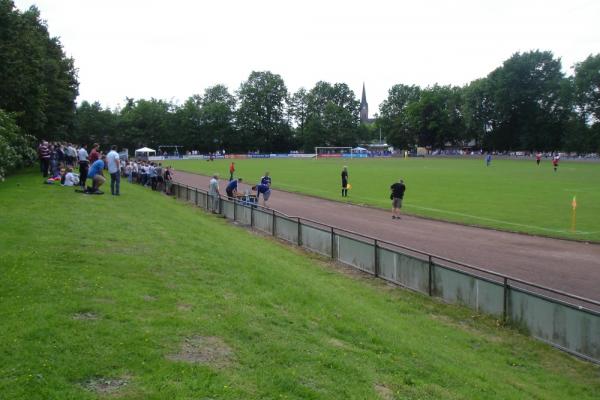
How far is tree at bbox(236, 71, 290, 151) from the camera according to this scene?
432ft

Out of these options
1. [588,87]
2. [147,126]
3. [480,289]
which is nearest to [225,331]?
[480,289]

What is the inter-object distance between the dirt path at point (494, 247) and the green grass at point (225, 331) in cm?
392

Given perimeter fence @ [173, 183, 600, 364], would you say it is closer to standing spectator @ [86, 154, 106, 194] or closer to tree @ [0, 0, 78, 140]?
standing spectator @ [86, 154, 106, 194]

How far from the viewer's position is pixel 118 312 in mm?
7332

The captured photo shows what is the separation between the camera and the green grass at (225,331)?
571 cm

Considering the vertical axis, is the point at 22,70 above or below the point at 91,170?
above

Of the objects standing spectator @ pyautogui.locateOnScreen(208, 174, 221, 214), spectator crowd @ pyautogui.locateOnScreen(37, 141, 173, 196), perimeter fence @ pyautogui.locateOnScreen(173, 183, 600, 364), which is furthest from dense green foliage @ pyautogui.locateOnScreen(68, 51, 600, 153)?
perimeter fence @ pyautogui.locateOnScreen(173, 183, 600, 364)

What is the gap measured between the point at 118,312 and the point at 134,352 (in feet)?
4.47

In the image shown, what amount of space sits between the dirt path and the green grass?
3.92 m

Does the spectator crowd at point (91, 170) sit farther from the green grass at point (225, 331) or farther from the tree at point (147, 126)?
the tree at point (147, 126)

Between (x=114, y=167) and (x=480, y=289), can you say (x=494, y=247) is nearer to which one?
(x=480, y=289)

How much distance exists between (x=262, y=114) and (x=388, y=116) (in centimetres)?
3586

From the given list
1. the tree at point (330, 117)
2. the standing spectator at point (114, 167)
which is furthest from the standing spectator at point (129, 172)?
the tree at point (330, 117)

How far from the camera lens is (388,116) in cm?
14662
